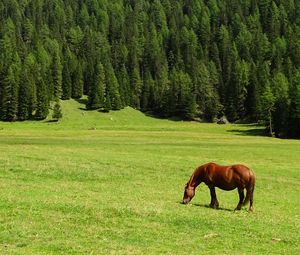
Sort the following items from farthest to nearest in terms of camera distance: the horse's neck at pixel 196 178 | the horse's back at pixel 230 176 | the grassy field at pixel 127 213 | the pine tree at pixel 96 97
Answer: the pine tree at pixel 96 97 < the horse's neck at pixel 196 178 < the horse's back at pixel 230 176 < the grassy field at pixel 127 213

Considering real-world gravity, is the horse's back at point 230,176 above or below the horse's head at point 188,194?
above

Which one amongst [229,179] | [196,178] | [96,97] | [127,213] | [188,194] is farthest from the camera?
[96,97]

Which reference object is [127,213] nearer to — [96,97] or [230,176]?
[230,176]

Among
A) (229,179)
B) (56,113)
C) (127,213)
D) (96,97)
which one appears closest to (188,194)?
(229,179)

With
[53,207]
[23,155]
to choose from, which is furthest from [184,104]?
[53,207]

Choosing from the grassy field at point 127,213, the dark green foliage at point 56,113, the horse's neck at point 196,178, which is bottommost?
the grassy field at point 127,213

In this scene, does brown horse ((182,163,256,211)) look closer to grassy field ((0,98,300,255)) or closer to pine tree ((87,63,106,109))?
grassy field ((0,98,300,255))

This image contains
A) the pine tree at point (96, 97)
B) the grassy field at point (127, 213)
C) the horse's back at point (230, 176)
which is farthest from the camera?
the pine tree at point (96, 97)

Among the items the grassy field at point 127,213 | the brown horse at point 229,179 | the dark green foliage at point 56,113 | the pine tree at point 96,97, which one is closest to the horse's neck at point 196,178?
the brown horse at point 229,179

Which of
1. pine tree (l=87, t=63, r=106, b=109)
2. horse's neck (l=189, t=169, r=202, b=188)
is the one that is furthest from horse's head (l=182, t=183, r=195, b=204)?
pine tree (l=87, t=63, r=106, b=109)

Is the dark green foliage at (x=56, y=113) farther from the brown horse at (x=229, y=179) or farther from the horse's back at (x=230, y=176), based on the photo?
the horse's back at (x=230, y=176)

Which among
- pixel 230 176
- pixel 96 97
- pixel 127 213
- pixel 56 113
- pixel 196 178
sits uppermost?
pixel 96 97

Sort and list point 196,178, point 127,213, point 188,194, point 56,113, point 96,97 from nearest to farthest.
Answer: point 127,213 < point 188,194 < point 196,178 < point 56,113 < point 96,97

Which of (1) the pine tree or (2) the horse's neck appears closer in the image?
(2) the horse's neck
